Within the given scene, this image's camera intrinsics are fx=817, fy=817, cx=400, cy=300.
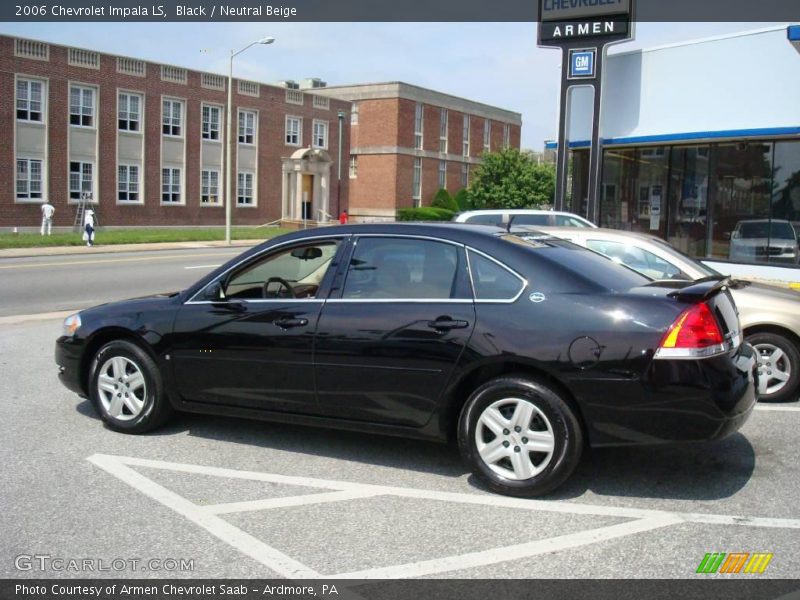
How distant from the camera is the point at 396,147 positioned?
62750 mm

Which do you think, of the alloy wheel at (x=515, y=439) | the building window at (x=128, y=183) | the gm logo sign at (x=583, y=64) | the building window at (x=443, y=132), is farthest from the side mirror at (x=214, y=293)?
the building window at (x=443, y=132)

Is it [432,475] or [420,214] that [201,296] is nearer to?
[432,475]

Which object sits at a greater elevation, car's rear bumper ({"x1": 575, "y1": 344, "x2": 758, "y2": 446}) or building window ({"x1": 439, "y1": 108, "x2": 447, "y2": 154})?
building window ({"x1": 439, "y1": 108, "x2": 447, "y2": 154})

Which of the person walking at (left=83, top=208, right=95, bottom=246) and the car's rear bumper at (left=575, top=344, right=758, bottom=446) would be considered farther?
the person walking at (left=83, top=208, right=95, bottom=246)

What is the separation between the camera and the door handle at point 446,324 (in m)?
4.93

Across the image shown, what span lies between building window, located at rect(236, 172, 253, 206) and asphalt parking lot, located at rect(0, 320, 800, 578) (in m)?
45.6

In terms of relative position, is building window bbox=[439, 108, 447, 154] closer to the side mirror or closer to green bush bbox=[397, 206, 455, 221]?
green bush bbox=[397, 206, 455, 221]

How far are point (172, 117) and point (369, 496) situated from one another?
146ft

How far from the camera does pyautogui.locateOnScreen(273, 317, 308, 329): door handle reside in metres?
5.38

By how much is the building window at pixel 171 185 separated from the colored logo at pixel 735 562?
1776 inches

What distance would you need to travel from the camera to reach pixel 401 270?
531cm

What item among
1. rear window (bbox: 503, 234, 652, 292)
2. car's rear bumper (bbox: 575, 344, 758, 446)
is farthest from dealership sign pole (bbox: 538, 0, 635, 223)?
car's rear bumper (bbox: 575, 344, 758, 446)

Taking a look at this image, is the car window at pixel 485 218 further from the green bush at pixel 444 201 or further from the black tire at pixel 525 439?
the green bush at pixel 444 201

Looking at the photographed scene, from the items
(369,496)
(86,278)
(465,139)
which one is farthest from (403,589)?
(465,139)
